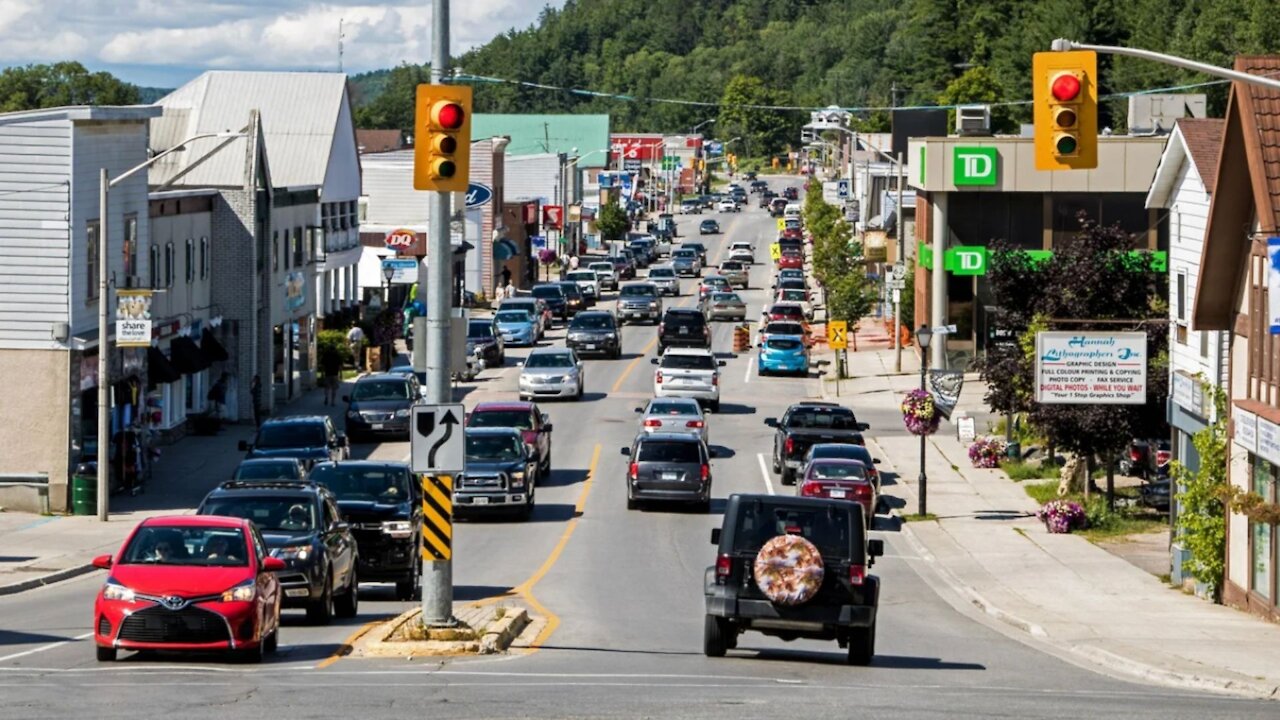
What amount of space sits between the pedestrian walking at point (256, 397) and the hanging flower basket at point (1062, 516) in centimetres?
2381

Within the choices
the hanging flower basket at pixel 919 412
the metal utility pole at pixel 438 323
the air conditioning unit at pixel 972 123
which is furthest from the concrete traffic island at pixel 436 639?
the air conditioning unit at pixel 972 123

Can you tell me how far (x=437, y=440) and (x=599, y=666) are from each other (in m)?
2.90

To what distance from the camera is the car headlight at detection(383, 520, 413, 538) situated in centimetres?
2770

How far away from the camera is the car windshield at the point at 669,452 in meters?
40.0

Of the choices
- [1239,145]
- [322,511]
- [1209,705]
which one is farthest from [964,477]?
[1209,705]

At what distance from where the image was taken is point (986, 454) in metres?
48.6

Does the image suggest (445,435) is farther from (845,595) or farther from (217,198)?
(217,198)

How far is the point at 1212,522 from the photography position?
100ft

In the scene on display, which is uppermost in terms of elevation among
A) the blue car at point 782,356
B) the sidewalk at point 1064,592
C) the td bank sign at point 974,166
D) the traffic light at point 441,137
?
the td bank sign at point 974,166

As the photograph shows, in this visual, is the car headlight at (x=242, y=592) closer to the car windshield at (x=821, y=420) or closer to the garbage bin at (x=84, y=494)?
the garbage bin at (x=84, y=494)

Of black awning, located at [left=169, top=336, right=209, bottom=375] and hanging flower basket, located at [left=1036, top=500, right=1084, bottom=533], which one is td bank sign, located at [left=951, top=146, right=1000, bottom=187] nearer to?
black awning, located at [left=169, top=336, right=209, bottom=375]

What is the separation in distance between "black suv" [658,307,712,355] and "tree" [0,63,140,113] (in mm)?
103414

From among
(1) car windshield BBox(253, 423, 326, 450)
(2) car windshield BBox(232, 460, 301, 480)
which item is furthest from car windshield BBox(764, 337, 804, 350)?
(2) car windshield BBox(232, 460, 301, 480)

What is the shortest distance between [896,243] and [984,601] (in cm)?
6445
